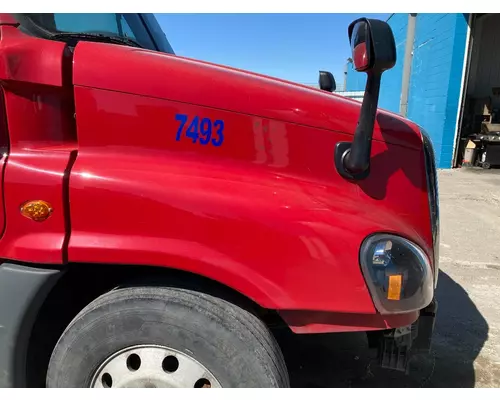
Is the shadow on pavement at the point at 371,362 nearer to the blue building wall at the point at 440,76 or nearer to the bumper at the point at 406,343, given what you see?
the bumper at the point at 406,343

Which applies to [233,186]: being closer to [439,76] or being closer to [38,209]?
[38,209]

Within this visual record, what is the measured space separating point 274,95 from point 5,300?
1.37m

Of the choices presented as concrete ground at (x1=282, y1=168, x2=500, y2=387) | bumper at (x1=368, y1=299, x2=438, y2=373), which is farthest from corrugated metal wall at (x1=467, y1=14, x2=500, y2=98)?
bumper at (x1=368, y1=299, x2=438, y2=373)

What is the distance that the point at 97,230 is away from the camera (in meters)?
1.66

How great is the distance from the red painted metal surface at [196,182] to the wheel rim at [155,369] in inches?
13.9

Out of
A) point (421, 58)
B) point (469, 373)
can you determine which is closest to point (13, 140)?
point (469, 373)

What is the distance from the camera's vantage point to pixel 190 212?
160 centimetres

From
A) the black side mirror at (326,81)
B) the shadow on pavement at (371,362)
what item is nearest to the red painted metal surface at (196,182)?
the shadow on pavement at (371,362)

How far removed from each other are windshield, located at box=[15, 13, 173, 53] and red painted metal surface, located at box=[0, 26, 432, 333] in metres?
0.17

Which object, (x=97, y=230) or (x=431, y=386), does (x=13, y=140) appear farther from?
(x=431, y=386)

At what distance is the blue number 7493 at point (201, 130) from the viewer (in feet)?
5.59

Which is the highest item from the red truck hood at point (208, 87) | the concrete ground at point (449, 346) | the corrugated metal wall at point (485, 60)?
the corrugated metal wall at point (485, 60)

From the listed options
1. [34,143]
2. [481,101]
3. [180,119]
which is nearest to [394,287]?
[180,119]

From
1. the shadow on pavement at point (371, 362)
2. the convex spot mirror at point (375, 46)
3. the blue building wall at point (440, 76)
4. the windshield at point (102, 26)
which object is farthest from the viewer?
the blue building wall at point (440, 76)
